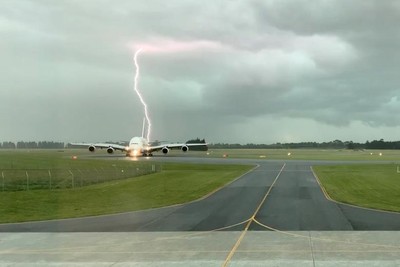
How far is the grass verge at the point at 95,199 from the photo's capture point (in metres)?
25.2

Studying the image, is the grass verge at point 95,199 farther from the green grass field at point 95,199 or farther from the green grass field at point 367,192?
the green grass field at point 367,192

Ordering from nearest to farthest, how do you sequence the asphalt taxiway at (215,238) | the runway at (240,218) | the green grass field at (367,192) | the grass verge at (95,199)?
the asphalt taxiway at (215,238)
the runway at (240,218)
the grass verge at (95,199)
the green grass field at (367,192)

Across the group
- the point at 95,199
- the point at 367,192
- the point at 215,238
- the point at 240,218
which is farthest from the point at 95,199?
the point at 367,192

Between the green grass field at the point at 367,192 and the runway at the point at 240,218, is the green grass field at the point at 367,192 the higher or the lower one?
the higher one

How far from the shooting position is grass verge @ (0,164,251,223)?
25.2 metres

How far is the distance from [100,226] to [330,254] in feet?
35.0

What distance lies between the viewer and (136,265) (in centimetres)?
1328

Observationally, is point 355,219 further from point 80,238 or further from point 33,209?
point 33,209

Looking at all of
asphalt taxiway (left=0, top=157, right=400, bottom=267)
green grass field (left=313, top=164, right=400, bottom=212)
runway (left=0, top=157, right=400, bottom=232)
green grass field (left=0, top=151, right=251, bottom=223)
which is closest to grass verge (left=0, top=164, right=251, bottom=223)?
green grass field (left=0, top=151, right=251, bottom=223)

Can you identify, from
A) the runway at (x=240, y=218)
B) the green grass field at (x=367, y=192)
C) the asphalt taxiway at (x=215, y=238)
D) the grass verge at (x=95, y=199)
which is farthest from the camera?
→ the green grass field at (x=367, y=192)

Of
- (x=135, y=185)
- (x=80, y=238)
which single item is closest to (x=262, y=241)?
(x=80, y=238)

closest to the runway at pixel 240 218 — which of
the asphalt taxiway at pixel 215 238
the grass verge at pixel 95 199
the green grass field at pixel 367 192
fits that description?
the asphalt taxiway at pixel 215 238

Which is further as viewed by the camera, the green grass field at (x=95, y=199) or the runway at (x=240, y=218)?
the green grass field at (x=95, y=199)

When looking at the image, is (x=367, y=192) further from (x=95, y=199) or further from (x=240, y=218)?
(x=95, y=199)
